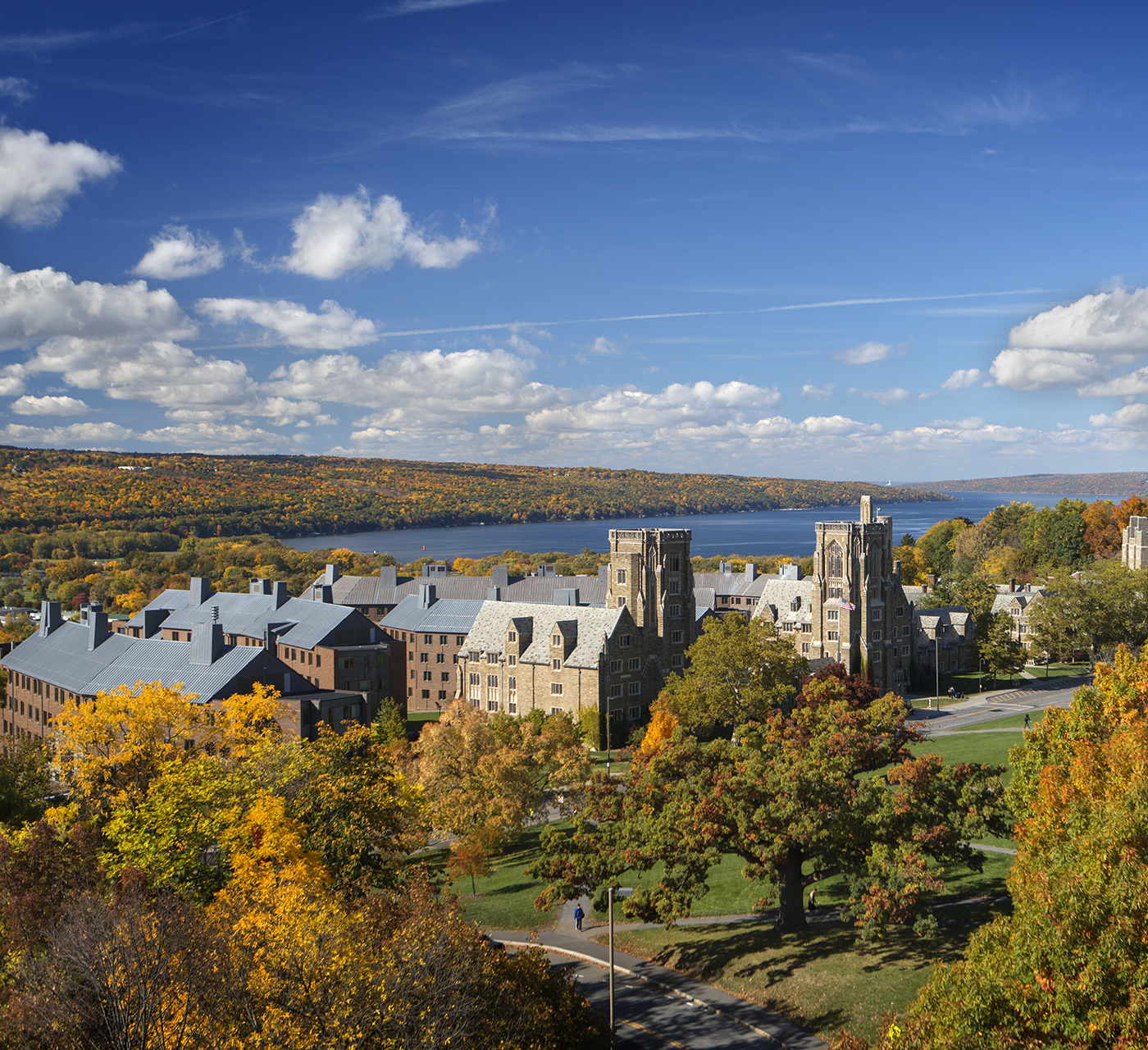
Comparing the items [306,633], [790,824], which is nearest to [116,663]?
[306,633]

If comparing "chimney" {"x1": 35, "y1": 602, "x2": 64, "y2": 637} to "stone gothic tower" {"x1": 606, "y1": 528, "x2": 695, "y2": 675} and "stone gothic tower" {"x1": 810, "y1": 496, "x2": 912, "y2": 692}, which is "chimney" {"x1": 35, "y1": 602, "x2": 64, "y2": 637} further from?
"stone gothic tower" {"x1": 810, "y1": 496, "x2": 912, "y2": 692}

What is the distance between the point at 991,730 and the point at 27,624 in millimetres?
113190

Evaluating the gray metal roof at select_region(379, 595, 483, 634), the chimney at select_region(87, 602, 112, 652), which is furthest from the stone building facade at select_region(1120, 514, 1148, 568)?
the chimney at select_region(87, 602, 112, 652)

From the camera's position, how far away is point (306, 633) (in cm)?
9106

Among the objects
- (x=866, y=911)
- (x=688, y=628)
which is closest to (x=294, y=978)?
(x=866, y=911)

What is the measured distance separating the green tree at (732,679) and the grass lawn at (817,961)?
33985mm

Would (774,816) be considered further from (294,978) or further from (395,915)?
(294,978)

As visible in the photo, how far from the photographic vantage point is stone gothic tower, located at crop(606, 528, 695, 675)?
95625 millimetres

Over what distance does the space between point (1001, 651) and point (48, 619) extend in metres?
86.1

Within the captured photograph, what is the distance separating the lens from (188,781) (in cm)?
3972

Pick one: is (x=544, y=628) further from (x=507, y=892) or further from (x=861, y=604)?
(x=507, y=892)

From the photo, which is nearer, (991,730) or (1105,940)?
(1105,940)

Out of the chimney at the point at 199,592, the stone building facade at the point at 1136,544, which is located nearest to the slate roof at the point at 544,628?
the chimney at the point at 199,592

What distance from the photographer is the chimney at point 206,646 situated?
246 feet
